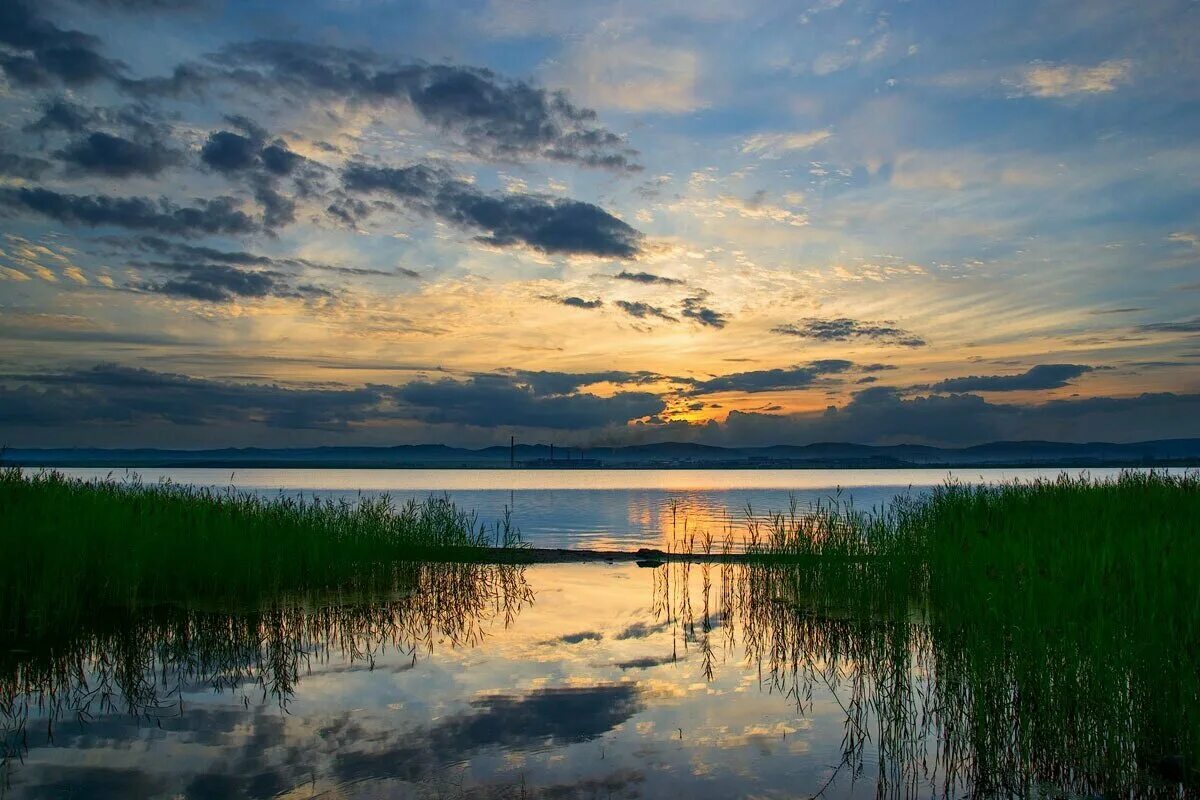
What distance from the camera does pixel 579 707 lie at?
32.6ft

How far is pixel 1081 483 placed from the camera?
76.9 feet

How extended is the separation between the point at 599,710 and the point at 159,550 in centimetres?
1069

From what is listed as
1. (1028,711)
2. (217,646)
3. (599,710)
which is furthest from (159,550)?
(1028,711)

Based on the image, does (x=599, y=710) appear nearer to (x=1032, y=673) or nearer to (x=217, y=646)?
(x=1032, y=673)

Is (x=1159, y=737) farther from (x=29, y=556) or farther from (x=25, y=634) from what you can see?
(x=29, y=556)

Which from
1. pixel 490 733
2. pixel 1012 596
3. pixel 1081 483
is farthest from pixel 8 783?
pixel 1081 483

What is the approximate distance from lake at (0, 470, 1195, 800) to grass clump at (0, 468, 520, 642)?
0.69 metres

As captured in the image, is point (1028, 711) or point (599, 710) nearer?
point (1028, 711)

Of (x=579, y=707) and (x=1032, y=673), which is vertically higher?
(x=1032, y=673)

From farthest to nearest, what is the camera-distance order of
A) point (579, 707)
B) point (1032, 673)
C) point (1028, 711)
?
point (579, 707)
point (1032, 673)
point (1028, 711)

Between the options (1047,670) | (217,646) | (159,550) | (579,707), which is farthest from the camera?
(159,550)

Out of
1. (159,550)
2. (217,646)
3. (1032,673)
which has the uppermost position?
(159,550)

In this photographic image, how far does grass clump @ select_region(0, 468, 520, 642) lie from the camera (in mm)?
13055

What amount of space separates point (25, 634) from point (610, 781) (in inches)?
397
